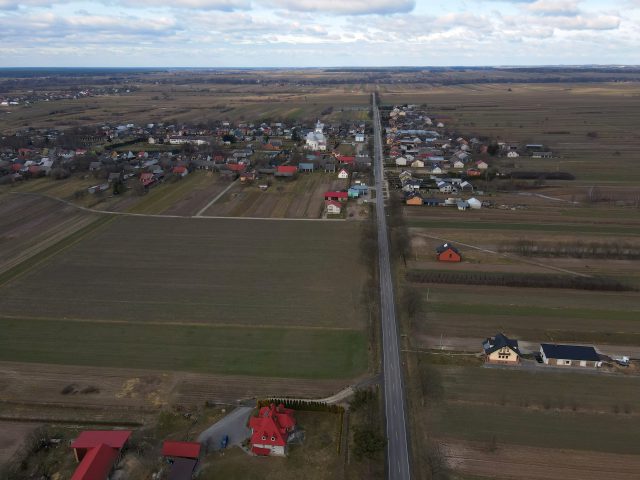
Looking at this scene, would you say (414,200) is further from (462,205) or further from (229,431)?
(229,431)

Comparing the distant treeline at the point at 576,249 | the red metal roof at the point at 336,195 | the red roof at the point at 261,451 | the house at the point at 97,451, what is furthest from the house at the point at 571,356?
the red metal roof at the point at 336,195

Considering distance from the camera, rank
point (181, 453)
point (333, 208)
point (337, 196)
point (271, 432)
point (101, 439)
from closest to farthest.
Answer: point (181, 453), point (101, 439), point (271, 432), point (333, 208), point (337, 196)

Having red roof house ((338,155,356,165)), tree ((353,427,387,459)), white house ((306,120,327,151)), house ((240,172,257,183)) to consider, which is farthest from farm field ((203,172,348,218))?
tree ((353,427,387,459))

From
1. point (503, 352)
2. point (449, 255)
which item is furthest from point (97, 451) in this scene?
point (449, 255)

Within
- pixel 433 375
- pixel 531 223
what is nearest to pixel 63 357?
pixel 433 375

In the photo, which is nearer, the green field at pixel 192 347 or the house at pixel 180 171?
the green field at pixel 192 347

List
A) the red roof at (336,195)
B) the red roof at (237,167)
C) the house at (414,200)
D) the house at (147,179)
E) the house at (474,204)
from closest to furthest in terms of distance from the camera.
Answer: the house at (474,204)
the house at (414,200)
the red roof at (336,195)
the house at (147,179)
the red roof at (237,167)

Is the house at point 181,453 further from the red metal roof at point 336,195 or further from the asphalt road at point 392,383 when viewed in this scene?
the red metal roof at point 336,195
